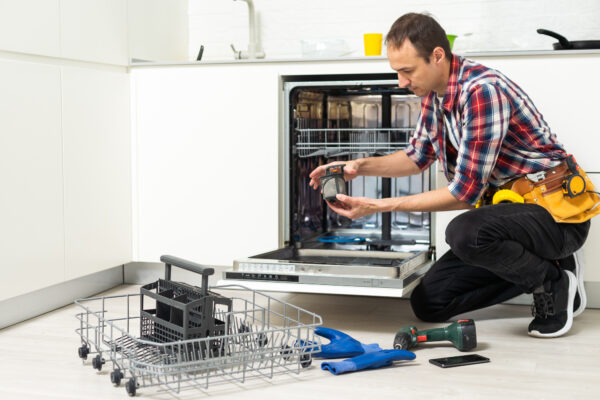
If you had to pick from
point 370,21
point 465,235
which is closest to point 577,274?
point 465,235

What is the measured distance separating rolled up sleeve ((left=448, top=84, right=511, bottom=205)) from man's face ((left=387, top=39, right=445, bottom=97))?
5.6 inches

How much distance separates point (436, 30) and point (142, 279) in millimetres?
1772

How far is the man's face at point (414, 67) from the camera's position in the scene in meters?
2.38

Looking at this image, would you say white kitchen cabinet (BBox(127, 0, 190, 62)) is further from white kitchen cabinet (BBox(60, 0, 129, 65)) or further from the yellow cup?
the yellow cup

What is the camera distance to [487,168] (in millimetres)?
2350

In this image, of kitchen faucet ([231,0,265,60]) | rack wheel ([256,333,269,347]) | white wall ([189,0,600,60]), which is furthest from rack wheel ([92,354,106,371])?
white wall ([189,0,600,60])

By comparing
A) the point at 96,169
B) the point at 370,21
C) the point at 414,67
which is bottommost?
the point at 96,169

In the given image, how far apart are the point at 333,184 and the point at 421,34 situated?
0.56 meters

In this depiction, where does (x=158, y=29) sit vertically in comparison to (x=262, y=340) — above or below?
above

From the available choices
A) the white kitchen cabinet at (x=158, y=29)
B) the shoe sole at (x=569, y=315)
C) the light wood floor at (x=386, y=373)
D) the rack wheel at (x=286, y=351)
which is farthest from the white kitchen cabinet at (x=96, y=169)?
the shoe sole at (x=569, y=315)

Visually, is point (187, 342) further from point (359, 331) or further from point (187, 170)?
point (187, 170)

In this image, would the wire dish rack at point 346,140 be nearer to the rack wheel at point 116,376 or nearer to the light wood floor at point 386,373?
the light wood floor at point 386,373

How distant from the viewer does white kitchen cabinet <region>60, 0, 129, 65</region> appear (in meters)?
2.83

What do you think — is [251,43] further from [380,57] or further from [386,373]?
[386,373]
